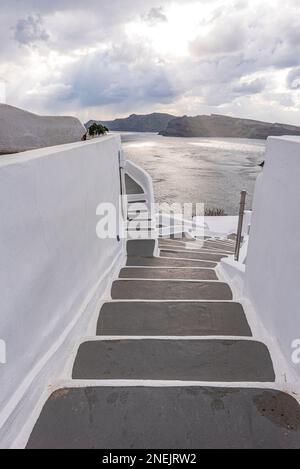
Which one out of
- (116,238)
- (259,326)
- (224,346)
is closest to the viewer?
(224,346)

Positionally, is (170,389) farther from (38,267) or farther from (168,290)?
(168,290)

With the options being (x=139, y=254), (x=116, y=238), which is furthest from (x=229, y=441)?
(x=139, y=254)

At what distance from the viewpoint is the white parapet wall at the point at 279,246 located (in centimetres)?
241

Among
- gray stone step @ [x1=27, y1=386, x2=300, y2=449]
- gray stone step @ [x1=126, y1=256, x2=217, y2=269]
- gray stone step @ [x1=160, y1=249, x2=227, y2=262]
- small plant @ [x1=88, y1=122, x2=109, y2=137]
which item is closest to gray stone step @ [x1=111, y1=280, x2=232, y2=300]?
gray stone step @ [x1=126, y1=256, x2=217, y2=269]

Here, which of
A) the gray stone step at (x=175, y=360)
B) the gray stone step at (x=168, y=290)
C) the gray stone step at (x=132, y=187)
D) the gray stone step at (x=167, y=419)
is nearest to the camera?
the gray stone step at (x=167, y=419)

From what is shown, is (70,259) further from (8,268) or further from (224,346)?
(224,346)

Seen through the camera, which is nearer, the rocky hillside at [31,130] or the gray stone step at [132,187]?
the rocky hillside at [31,130]

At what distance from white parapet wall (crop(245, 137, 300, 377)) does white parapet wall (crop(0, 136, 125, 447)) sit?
1.73m

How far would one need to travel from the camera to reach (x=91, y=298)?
11.5 ft

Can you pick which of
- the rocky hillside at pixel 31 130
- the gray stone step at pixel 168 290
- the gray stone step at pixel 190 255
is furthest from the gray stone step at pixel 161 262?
the rocky hillside at pixel 31 130

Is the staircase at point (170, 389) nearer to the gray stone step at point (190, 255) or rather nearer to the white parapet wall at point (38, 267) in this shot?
the white parapet wall at point (38, 267)

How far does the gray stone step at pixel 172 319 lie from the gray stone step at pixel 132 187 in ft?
29.9

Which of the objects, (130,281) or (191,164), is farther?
(191,164)

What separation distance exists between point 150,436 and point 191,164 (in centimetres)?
8902
